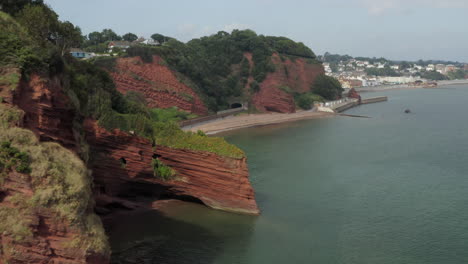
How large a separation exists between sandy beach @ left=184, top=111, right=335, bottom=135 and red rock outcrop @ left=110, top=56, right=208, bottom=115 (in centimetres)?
580

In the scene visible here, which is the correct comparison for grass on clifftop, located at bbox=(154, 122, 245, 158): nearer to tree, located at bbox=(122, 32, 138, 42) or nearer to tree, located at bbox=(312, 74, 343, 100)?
tree, located at bbox=(312, 74, 343, 100)

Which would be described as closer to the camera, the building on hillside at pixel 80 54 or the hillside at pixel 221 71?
the hillside at pixel 221 71

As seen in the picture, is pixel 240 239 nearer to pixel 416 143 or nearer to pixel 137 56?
pixel 416 143

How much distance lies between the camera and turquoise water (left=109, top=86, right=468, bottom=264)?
29.1 meters

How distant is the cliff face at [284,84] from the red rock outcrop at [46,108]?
8106 cm

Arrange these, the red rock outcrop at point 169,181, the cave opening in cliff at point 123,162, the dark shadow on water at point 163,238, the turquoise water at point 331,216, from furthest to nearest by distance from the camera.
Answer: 1. the cave opening in cliff at point 123,162
2. the red rock outcrop at point 169,181
3. the turquoise water at point 331,216
4. the dark shadow on water at point 163,238

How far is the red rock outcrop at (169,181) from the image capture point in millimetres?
33625

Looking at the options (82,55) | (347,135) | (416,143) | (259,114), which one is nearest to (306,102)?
(259,114)

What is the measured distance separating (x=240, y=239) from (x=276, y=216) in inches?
214

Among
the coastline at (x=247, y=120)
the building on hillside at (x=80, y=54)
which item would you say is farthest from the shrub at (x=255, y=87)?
the building on hillside at (x=80, y=54)

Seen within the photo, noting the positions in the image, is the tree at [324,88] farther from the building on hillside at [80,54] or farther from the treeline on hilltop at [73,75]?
the treeline on hilltop at [73,75]

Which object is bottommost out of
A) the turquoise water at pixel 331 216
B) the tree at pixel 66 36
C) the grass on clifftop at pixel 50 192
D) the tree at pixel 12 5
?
the turquoise water at pixel 331 216

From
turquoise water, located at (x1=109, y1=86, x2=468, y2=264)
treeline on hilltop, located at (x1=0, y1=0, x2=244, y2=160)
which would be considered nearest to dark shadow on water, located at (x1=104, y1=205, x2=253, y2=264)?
turquoise water, located at (x1=109, y1=86, x2=468, y2=264)

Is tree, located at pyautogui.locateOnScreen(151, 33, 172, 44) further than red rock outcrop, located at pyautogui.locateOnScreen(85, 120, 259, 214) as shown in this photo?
Yes
